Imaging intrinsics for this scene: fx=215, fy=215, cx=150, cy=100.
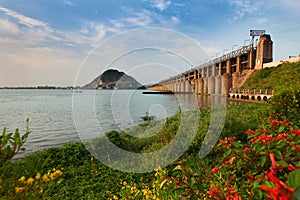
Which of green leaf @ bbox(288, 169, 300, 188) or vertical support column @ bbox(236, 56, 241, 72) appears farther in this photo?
vertical support column @ bbox(236, 56, 241, 72)

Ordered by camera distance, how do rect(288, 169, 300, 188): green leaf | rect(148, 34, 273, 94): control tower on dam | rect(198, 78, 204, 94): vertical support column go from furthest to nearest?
rect(198, 78, 204, 94): vertical support column, rect(148, 34, 273, 94): control tower on dam, rect(288, 169, 300, 188): green leaf

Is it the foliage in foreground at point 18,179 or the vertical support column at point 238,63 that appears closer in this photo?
the foliage in foreground at point 18,179

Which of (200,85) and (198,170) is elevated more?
(200,85)

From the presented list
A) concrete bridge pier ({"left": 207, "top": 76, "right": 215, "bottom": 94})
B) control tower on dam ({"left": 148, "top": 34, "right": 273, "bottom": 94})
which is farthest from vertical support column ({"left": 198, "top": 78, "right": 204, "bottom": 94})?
concrete bridge pier ({"left": 207, "top": 76, "right": 215, "bottom": 94})

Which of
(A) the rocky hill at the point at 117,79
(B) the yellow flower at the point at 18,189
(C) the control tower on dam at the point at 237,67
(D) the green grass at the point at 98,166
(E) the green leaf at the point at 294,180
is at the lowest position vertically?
(D) the green grass at the point at 98,166

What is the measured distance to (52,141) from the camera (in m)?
13.4

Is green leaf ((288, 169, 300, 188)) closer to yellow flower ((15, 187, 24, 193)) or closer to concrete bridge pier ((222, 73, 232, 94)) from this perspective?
yellow flower ((15, 187, 24, 193))

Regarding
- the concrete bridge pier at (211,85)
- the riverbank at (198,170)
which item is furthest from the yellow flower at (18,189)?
the concrete bridge pier at (211,85)

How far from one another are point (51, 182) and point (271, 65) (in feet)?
146

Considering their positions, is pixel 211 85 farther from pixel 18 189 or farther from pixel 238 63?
pixel 18 189

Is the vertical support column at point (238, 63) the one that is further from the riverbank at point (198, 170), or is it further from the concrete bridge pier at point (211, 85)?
the riverbank at point (198, 170)

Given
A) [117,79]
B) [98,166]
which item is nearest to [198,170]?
[117,79]

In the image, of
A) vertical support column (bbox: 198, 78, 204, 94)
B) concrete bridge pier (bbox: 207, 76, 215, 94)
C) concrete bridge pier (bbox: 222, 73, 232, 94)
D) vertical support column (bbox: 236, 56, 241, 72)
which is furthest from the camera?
vertical support column (bbox: 198, 78, 204, 94)

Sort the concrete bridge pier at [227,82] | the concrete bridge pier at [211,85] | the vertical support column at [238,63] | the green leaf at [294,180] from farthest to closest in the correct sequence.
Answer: the vertical support column at [238,63]
the concrete bridge pier at [211,85]
the concrete bridge pier at [227,82]
the green leaf at [294,180]
